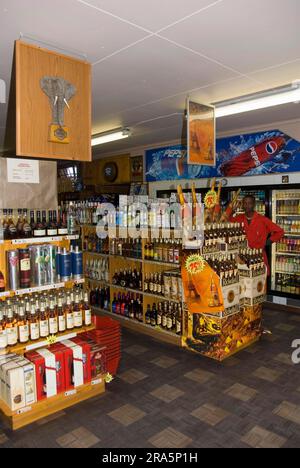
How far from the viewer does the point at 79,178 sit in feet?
36.3

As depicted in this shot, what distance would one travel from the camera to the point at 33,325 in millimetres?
3303

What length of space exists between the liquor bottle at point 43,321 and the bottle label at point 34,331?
4cm

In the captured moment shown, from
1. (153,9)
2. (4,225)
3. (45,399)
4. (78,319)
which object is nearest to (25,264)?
(4,225)

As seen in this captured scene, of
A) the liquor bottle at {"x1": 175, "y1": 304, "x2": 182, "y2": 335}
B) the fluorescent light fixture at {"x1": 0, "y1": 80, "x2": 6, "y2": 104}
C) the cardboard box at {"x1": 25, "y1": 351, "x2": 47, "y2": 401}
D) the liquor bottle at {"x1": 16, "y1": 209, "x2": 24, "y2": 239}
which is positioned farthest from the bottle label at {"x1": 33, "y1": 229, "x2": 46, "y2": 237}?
the liquor bottle at {"x1": 175, "y1": 304, "x2": 182, "y2": 335}

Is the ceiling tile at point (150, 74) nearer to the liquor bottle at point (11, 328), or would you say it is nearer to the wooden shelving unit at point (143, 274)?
the wooden shelving unit at point (143, 274)

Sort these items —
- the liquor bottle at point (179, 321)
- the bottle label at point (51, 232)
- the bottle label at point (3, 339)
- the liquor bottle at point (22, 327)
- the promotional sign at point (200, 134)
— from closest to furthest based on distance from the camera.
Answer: the bottle label at point (3, 339) < the liquor bottle at point (22, 327) < the bottle label at point (51, 232) < the promotional sign at point (200, 134) < the liquor bottle at point (179, 321)

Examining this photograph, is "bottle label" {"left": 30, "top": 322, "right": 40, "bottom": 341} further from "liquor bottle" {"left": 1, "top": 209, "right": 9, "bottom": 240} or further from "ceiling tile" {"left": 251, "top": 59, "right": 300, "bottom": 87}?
"ceiling tile" {"left": 251, "top": 59, "right": 300, "bottom": 87}

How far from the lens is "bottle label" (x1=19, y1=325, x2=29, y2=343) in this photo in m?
3.23

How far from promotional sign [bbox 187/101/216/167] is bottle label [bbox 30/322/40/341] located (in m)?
2.68

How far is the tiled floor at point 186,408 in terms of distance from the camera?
3.02m

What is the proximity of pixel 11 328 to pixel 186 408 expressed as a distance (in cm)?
183

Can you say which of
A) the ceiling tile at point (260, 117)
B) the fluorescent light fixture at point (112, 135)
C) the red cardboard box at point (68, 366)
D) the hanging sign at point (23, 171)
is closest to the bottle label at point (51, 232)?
the hanging sign at point (23, 171)

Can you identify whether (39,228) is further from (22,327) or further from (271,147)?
(271,147)
